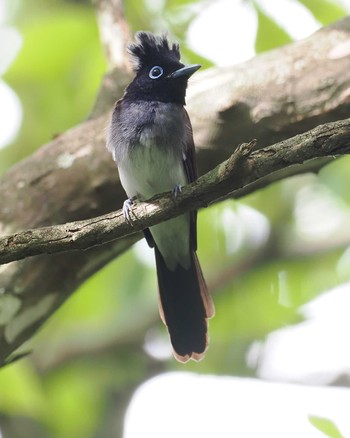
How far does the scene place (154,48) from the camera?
4762 mm

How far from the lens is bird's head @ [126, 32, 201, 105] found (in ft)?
15.0

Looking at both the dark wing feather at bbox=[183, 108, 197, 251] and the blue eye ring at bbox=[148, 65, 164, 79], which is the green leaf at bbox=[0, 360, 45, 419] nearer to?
the dark wing feather at bbox=[183, 108, 197, 251]

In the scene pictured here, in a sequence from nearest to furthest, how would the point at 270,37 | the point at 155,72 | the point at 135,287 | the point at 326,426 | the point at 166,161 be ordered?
the point at 326,426
the point at 166,161
the point at 155,72
the point at 270,37
the point at 135,287

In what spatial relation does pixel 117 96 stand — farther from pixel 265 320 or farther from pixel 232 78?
pixel 265 320

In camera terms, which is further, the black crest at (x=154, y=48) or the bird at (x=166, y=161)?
the black crest at (x=154, y=48)

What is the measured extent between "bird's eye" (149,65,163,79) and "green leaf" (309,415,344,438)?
2.09 meters

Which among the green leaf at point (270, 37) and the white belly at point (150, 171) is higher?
the green leaf at point (270, 37)

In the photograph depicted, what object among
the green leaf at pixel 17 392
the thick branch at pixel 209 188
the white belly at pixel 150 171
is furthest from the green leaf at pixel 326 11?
the green leaf at pixel 17 392

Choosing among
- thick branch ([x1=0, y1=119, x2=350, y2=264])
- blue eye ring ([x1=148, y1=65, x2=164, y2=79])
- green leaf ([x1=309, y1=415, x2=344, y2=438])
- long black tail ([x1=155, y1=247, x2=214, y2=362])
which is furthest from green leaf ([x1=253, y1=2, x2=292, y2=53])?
green leaf ([x1=309, y1=415, x2=344, y2=438])

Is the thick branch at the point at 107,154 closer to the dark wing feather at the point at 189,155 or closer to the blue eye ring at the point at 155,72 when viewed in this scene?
the dark wing feather at the point at 189,155

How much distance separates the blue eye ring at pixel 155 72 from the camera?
4695mm

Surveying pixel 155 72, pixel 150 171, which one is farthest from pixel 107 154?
pixel 155 72

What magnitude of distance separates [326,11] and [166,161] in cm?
148

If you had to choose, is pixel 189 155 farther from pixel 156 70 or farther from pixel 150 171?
pixel 156 70
